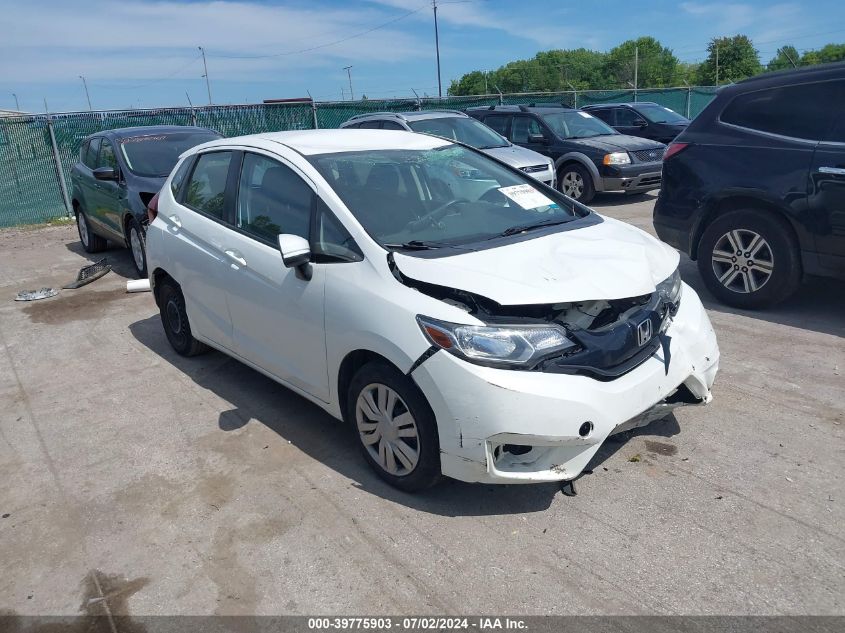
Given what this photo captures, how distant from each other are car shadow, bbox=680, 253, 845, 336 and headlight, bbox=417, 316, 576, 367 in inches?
134

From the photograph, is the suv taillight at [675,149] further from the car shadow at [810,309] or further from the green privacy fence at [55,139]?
the green privacy fence at [55,139]

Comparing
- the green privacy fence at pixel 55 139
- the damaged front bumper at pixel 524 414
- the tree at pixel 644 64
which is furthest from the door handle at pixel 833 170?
the tree at pixel 644 64

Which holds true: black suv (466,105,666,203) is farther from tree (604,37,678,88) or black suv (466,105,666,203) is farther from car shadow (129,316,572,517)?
tree (604,37,678,88)

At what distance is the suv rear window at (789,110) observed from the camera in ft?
17.7

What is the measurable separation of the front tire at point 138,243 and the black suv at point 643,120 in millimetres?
11416

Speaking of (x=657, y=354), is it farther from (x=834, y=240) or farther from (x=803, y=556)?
(x=834, y=240)

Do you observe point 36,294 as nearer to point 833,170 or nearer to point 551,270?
point 551,270

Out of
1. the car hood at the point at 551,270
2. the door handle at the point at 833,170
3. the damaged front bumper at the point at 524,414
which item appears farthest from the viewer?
the door handle at the point at 833,170

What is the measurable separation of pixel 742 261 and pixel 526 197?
257cm

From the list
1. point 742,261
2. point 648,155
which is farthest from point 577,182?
point 742,261

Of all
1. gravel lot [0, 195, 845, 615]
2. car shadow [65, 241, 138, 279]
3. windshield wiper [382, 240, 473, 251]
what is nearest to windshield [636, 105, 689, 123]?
car shadow [65, 241, 138, 279]

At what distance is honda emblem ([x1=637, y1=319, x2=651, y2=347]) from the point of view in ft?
10.7

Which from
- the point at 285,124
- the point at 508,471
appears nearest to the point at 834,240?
the point at 508,471

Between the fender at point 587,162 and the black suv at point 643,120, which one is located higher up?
the black suv at point 643,120
